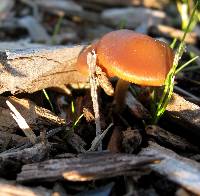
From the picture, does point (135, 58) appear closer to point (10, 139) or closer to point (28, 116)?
point (28, 116)

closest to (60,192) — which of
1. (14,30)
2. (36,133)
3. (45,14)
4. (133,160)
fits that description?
(133,160)

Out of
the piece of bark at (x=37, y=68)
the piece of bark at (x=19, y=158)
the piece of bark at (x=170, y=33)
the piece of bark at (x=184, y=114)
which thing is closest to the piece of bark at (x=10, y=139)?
the piece of bark at (x=19, y=158)

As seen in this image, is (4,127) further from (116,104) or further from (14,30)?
(14,30)

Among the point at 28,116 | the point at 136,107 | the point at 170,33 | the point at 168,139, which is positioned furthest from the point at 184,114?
the point at 170,33

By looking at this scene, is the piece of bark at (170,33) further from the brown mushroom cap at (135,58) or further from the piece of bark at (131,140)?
the piece of bark at (131,140)

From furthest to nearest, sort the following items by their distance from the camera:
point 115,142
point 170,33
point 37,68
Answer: point 170,33 → point 37,68 → point 115,142

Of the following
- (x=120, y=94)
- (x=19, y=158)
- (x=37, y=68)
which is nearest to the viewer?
(x=19, y=158)
